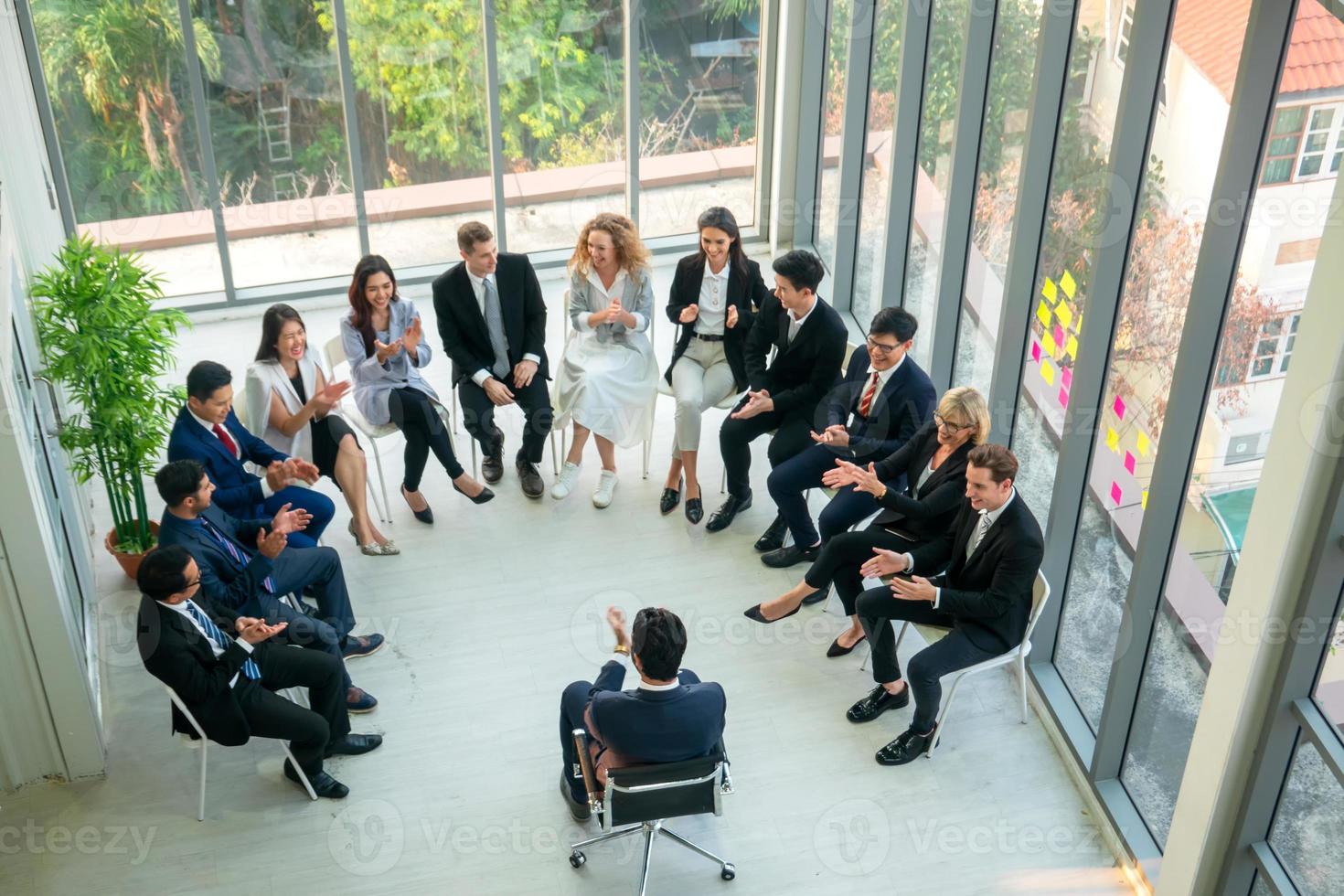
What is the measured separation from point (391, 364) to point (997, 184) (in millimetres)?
3152

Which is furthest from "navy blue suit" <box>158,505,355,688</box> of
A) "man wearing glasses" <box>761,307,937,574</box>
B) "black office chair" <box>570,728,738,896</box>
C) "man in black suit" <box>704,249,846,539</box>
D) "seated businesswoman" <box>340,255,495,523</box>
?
"man wearing glasses" <box>761,307,937,574</box>

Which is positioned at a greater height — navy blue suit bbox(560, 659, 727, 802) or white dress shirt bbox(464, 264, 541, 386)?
white dress shirt bbox(464, 264, 541, 386)

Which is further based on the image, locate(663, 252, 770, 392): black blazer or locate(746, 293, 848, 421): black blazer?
locate(663, 252, 770, 392): black blazer

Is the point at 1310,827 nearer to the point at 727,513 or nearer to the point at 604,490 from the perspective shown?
the point at 727,513

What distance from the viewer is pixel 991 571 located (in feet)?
17.4

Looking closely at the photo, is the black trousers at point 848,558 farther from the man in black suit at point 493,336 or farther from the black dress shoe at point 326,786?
the black dress shoe at point 326,786

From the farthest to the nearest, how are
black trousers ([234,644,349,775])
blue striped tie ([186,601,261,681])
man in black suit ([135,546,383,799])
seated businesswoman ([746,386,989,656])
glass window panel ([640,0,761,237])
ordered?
glass window panel ([640,0,761,237]) < seated businesswoman ([746,386,989,656]) < black trousers ([234,644,349,775]) < blue striped tie ([186,601,261,681]) < man in black suit ([135,546,383,799])

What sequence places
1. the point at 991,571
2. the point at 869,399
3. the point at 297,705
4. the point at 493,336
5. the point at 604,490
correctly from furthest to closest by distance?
the point at 604,490 → the point at 493,336 → the point at 869,399 → the point at 991,571 → the point at 297,705

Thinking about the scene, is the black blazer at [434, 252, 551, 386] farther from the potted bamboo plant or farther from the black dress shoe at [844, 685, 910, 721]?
the black dress shoe at [844, 685, 910, 721]

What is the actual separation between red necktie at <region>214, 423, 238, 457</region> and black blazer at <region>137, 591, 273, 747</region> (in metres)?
0.95

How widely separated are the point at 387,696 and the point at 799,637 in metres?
1.94

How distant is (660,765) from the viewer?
458cm

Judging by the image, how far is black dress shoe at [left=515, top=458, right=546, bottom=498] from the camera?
7.20 meters

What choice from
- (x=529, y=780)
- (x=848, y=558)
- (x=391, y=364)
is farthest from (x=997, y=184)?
(x=529, y=780)
